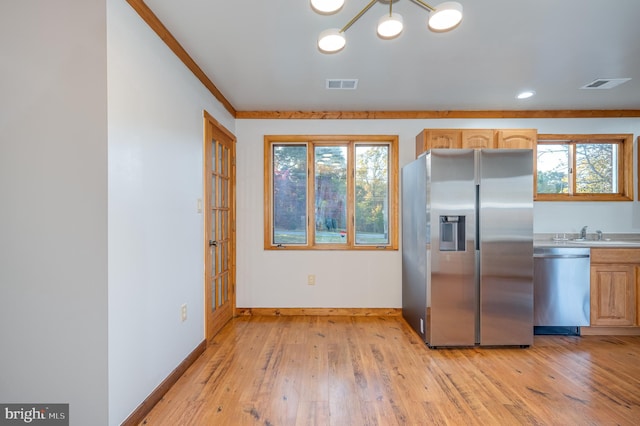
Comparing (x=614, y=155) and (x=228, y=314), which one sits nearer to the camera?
(x=228, y=314)

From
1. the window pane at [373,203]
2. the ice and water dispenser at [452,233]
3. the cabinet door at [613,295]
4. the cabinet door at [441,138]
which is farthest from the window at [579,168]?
the window pane at [373,203]

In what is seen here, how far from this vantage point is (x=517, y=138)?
3.50m

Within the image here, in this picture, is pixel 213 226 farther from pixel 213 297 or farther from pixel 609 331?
pixel 609 331

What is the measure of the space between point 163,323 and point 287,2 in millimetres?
2251

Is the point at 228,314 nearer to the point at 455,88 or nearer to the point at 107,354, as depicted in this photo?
the point at 107,354

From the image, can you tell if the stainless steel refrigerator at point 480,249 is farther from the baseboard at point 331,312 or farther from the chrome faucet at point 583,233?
the chrome faucet at point 583,233

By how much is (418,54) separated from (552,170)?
266cm

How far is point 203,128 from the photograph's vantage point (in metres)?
2.85

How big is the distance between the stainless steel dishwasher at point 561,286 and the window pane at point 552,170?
97 cm

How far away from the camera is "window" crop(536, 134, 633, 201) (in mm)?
3748

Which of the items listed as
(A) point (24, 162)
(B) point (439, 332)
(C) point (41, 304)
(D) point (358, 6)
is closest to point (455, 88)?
(D) point (358, 6)

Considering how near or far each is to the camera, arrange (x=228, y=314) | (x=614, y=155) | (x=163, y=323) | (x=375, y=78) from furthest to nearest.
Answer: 1. (x=614, y=155)
2. (x=228, y=314)
3. (x=375, y=78)
4. (x=163, y=323)

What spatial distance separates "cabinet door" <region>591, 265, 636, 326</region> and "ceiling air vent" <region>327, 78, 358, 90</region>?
3105 millimetres

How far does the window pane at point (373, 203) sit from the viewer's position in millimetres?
3877
